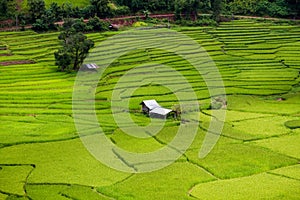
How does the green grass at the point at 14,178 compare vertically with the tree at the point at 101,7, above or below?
below

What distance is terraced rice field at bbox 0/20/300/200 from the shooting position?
20438 millimetres

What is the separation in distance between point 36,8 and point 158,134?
112 ft

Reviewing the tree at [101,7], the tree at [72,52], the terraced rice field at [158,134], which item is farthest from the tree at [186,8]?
the tree at [72,52]

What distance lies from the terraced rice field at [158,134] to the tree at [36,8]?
7.09 m

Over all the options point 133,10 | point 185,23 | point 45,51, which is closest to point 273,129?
point 45,51

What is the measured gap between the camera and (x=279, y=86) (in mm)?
38812

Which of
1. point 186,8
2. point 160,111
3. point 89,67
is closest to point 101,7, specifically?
point 186,8

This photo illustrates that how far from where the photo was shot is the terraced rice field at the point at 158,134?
67.1 ft

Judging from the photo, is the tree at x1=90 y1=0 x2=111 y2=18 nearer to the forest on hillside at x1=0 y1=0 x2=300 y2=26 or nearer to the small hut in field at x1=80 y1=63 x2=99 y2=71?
the forest on hillside at x1=0 y1=0 x2=300 y2=26

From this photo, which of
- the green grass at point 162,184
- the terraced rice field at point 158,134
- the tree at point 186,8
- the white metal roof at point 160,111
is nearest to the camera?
the green grass at point 162,184

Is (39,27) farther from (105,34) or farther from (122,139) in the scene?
(122,139)

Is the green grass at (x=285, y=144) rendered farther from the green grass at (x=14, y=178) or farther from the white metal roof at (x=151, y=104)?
the green grass at (x=14, y=178)

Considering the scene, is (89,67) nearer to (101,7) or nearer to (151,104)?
(151,104)

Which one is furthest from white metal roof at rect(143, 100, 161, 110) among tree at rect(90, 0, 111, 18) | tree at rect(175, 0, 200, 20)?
tree at rect(175, 0, 200, 20)
